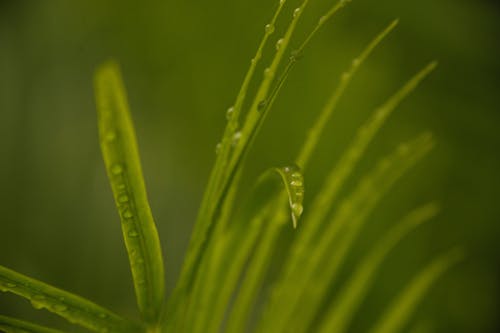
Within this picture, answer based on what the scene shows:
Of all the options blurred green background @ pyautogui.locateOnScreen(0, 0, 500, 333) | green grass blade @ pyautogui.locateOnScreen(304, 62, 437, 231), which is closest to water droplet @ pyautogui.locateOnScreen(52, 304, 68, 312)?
green grass blade @ pyautogui.locateOnScreen(304, 62, 437, 231)

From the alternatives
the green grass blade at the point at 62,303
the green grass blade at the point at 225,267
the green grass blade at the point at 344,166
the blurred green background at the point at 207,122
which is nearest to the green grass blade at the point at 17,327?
the green grass blade at the point at 62,303

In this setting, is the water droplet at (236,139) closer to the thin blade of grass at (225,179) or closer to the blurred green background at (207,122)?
the thin blade of grass at (225,179)

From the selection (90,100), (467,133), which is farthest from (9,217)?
(467,133)

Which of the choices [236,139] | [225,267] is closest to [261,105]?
[236,139]

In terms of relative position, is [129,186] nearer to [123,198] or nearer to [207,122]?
[123,198]

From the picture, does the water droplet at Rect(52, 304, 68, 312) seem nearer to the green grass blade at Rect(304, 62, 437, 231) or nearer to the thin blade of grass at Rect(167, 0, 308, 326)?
the thin blade of grass at Rect(167, 0, 308, 326)

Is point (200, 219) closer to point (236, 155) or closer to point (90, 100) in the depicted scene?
point (236, 155)
